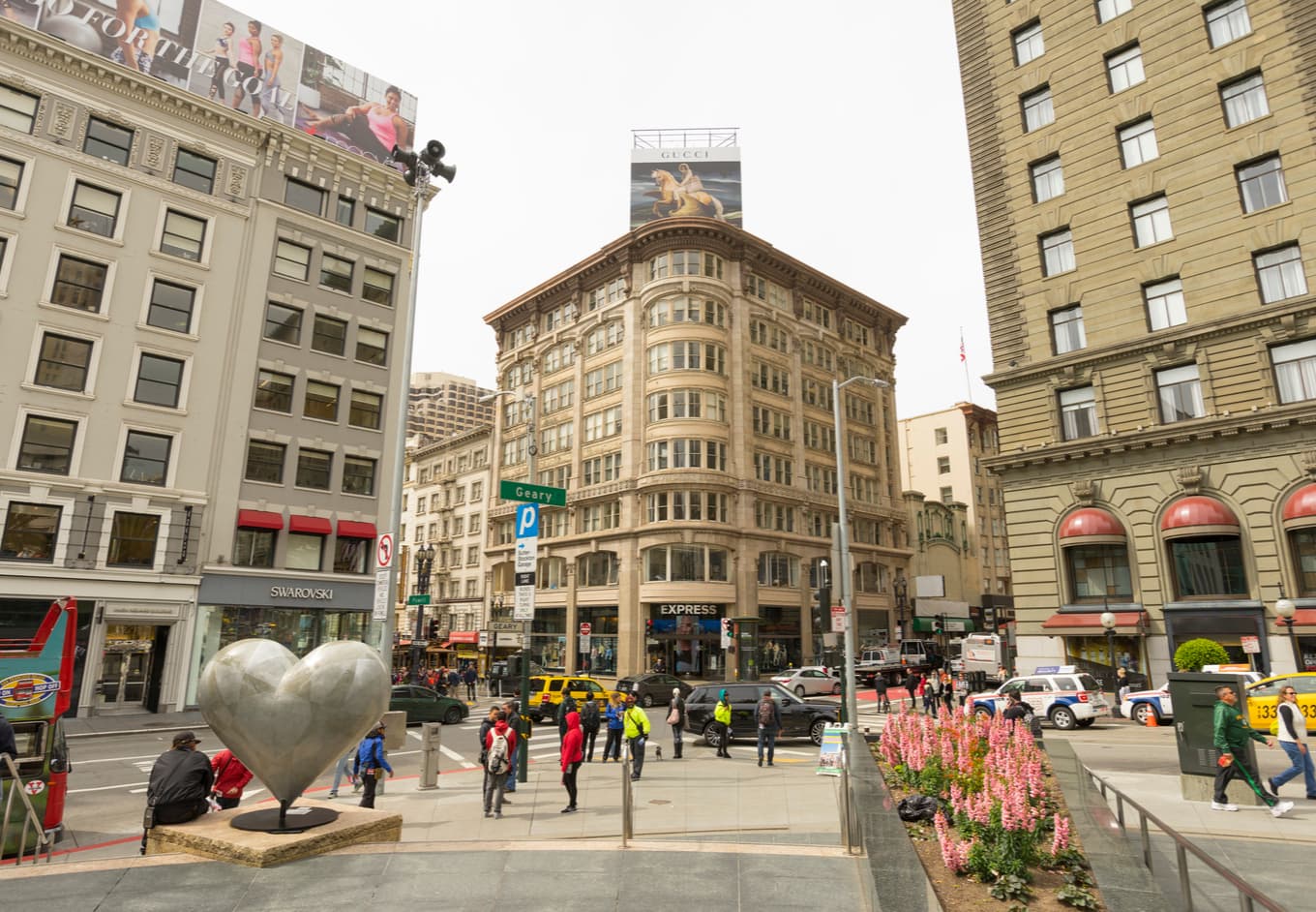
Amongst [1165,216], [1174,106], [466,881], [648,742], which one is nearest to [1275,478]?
[1165,216]

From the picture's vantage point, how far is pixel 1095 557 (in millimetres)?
31359

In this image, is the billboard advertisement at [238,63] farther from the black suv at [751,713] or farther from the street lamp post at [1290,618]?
the street lamp post at [1290,618]

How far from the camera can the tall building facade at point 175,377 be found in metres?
29.7

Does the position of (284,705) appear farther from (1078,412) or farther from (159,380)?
(1078,412)

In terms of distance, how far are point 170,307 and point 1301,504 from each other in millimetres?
43333

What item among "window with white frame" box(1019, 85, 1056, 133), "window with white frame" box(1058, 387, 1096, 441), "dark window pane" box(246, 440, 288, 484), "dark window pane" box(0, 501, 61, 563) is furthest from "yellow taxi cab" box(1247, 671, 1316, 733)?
"dark window pane" box(0, 501, 61, 563)

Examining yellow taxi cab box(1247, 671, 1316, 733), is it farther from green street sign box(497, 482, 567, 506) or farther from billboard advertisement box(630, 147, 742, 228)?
billboard advertisement box(630, 147, 742, 228)

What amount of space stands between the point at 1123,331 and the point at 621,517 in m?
32.6

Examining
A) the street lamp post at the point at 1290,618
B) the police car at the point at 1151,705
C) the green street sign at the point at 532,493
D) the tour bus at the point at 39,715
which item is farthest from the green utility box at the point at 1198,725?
the tour bus at the point at 39,715

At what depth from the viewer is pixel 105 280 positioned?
3191cm

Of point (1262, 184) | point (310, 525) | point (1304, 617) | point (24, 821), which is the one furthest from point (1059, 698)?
point (310, 525)

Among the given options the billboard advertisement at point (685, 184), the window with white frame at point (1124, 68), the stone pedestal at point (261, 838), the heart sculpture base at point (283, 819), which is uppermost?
the billboard advertisement at point (685, 184)

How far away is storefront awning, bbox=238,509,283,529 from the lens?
33062 millimetres

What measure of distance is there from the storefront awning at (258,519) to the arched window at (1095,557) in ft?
108
